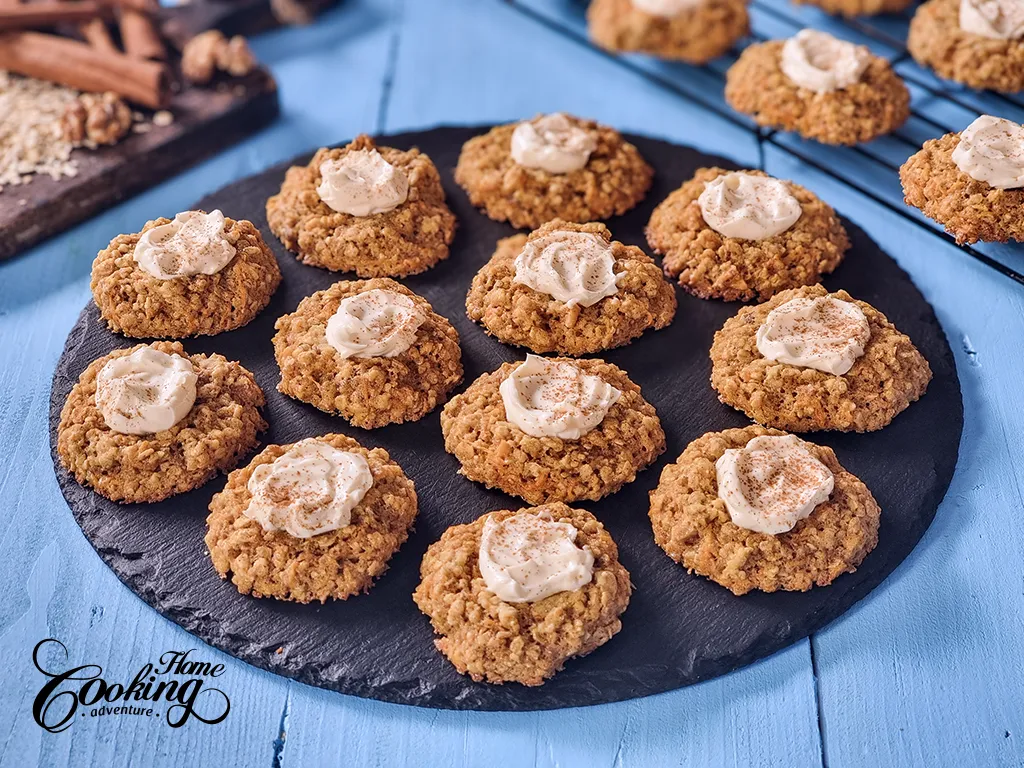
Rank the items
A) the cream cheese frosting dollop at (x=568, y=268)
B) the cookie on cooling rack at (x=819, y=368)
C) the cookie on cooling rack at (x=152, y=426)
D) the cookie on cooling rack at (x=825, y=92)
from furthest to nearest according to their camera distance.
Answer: the cookie on cooling rack at (x=825, y=92), the cream cheese frosting dollop at (x=568, y=268), the cookie on cooling rack at (x=819, y=368), the cookie on cooling rack at (x=152, y=426)

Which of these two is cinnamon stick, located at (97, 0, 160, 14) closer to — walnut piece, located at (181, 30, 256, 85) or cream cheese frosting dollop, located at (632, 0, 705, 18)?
walnut piece, located at (181, 30, 256, 85)

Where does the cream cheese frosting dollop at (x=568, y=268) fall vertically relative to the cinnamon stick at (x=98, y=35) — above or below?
above

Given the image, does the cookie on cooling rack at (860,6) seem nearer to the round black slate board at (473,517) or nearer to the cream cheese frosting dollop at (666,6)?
the cream cheese frosting dollop at (666,6)

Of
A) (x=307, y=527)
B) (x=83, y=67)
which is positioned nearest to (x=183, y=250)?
(x=307, y=527)

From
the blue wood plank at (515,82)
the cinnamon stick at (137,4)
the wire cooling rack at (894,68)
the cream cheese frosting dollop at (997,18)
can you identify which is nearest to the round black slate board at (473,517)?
the wire cooling rack at (894,68)

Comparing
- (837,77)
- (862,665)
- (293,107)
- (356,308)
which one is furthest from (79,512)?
(837,77)

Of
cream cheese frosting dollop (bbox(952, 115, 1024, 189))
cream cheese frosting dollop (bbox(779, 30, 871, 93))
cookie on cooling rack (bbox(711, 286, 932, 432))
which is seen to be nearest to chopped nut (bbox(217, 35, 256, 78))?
cream cheese frosting dollop (bbox(779, 30, 871, 93))

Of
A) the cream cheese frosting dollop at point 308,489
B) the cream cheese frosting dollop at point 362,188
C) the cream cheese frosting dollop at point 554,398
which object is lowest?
the cream cheese frosting dollop at point 308,489

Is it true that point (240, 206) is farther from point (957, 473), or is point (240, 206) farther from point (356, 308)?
point (957, 473)
